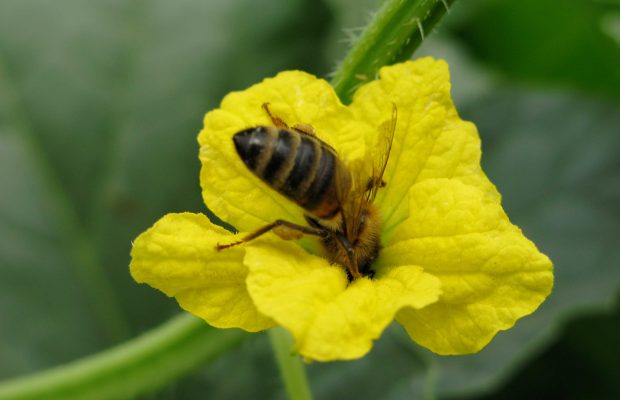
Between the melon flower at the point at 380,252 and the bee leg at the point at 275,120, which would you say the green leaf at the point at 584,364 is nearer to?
the melon flower at the point at 380,252

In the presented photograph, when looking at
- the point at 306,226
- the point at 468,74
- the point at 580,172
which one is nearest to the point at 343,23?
the point at 468,74

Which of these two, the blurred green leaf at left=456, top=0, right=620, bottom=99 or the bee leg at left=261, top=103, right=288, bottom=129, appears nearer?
the bee leg at left=261, top=103, right=288, bottom=129

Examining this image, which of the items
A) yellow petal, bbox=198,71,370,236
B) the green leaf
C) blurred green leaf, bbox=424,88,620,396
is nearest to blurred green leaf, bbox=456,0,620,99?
blurred green leaf, bbox=424,88,620,396

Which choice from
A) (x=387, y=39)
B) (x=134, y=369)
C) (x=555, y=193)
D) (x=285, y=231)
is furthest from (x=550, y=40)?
(x=285, y=231)

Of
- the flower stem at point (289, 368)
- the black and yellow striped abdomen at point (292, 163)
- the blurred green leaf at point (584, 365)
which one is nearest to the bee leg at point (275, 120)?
Answer: the black and yellow striped abdomen at point (292, 163)

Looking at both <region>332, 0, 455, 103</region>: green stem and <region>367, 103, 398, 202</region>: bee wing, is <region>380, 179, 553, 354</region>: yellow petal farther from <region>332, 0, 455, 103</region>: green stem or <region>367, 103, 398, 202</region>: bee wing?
<region>332, 0, 455, 103</region>: green stem

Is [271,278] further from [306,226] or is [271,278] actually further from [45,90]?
[45,90]
